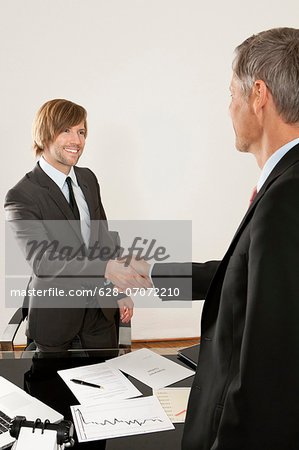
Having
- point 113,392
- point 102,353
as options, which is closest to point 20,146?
point 102,353

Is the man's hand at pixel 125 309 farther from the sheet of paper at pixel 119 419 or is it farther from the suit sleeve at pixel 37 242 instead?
the sheet of paper at pixel 119 419

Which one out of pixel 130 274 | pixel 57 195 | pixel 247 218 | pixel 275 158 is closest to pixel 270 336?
pixel 247 218

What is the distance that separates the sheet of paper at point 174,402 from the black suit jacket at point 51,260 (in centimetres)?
98

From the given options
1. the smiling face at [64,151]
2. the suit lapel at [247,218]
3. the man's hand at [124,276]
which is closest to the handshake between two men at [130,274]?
the man's hand at [124,276]

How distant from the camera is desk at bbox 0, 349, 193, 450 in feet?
3.76

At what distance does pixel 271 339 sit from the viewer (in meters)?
0.88

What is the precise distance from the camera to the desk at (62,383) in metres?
1.15

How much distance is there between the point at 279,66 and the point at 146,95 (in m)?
2.89

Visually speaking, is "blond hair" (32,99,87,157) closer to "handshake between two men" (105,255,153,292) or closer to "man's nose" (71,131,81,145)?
"man's nose" (71,131,81,145)

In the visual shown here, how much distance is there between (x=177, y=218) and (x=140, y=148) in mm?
A: 705

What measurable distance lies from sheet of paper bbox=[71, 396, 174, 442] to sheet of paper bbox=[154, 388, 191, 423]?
0.07 ft

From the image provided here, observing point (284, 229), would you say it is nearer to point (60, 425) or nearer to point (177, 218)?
point (60, 425)

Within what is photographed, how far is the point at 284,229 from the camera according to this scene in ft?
2.88

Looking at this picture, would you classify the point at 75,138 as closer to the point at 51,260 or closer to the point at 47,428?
the point at 51,260
